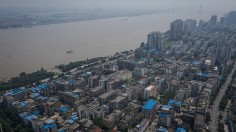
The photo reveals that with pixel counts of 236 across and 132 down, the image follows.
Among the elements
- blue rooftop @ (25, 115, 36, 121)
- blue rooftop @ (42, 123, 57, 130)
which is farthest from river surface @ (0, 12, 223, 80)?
blue rooftop @ (42, 123, 57, 130)

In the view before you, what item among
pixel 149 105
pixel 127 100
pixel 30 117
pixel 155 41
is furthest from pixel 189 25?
pixel 30 117

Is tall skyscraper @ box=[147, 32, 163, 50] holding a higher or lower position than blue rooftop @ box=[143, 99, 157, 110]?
higher

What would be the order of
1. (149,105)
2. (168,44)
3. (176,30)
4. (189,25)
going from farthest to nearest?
(189,25), (176,30), (168,44), (149,105)

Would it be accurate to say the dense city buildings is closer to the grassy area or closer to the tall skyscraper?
the tall skyscraper

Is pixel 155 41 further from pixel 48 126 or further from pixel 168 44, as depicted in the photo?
pixel 48 126

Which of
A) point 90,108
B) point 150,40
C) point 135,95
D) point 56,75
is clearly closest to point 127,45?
point 150,40

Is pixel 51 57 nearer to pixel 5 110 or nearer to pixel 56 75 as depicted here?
pixel 56 75

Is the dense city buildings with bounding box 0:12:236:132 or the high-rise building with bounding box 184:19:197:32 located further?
the high-rise building with bounding box 184:19:197:32

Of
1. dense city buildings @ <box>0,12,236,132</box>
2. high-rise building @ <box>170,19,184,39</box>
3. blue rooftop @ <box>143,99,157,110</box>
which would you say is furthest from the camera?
high-rise building @ <box>170,19,184,39</box>

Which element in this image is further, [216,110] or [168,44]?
[168,44]

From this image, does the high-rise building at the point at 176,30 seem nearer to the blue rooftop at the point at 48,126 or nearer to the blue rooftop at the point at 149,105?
the blue rooftop at the point at 149,105
